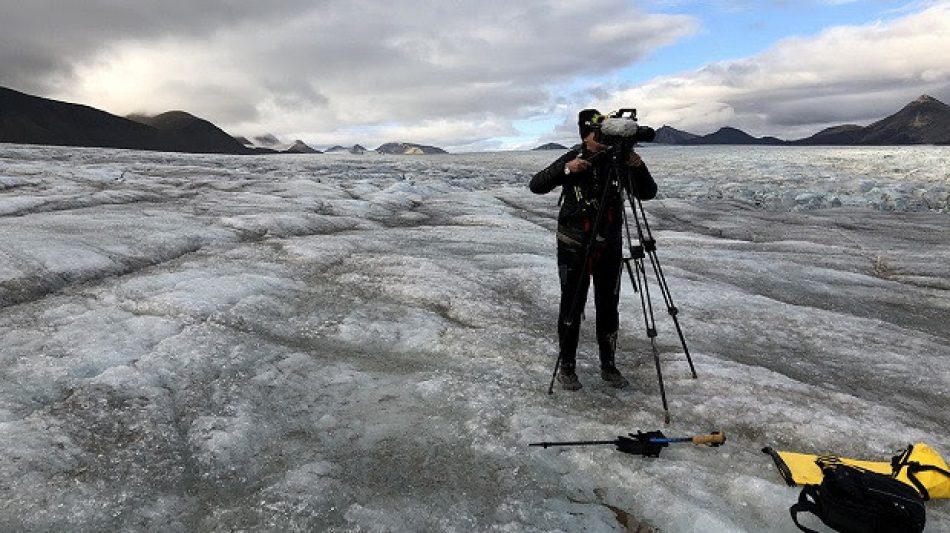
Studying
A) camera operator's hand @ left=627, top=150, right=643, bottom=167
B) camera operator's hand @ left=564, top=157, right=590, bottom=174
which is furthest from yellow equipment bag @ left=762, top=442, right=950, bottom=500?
camera operator's hand @ left=564, top=157, right=590, bottom=174

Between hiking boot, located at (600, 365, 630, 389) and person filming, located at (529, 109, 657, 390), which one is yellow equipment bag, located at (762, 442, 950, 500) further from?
person filming, located at (529, 109, 657, 390)

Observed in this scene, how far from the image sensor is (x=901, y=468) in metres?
4.78

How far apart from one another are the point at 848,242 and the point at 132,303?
20224 millimetres

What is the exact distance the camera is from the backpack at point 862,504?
3.99m

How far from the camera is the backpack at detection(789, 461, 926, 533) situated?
399 centimetres

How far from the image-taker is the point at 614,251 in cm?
635

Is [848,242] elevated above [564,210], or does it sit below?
below

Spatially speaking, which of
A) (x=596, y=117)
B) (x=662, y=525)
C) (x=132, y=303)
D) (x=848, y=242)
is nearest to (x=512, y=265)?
(x=596, y=117)

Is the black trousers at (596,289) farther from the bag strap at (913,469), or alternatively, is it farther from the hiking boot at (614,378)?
the bag strap at (913,469)

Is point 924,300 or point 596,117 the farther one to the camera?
point 924,300

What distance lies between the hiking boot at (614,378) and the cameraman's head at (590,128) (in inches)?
104

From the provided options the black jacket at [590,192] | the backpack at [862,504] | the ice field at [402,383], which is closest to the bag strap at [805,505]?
the backpack at [862,504]

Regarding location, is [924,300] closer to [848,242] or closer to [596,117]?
[848,242]

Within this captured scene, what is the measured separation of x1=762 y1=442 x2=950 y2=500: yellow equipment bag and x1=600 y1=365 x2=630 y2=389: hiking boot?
1.79 metres
